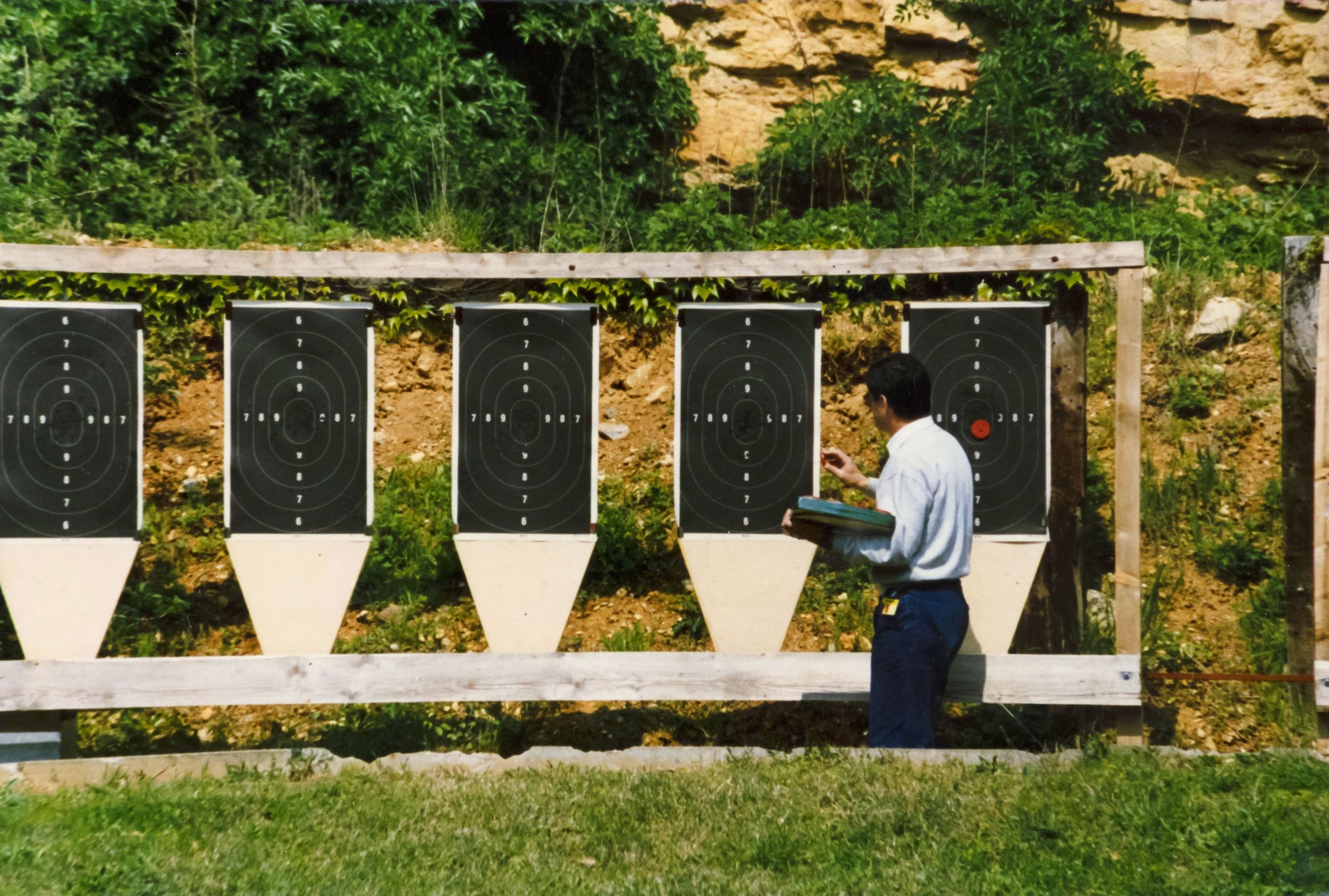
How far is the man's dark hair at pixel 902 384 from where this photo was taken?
12.7 feet

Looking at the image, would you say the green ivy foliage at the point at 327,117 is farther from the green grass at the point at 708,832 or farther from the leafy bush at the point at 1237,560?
the green grass at the point at 708,832

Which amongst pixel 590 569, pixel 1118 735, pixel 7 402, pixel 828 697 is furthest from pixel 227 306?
pixel 1118 735

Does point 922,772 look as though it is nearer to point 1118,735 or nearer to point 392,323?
point 1118,735

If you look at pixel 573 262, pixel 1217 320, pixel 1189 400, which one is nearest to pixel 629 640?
pixel 573 262

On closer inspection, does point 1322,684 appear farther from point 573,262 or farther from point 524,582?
point 573,262

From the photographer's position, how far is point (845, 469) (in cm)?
395

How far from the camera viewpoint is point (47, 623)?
431 centimetres

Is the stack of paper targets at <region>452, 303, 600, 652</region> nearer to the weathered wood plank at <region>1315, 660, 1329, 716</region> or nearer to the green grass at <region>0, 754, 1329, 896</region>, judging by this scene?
the green grass at <region>0, 754, 1329, 896</region>

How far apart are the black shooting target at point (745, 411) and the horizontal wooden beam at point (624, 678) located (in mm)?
611

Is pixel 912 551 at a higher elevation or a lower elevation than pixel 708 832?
higher

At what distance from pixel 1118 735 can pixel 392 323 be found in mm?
4183

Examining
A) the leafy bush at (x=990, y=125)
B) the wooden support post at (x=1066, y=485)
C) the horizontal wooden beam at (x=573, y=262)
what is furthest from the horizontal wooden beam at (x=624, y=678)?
the leafy bush at (x=990, y=125)

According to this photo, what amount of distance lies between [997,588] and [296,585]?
2.75 m

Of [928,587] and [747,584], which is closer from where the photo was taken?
[928,587]
